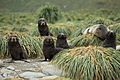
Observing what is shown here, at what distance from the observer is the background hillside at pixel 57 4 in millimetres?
36750

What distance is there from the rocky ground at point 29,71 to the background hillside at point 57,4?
27835 mm

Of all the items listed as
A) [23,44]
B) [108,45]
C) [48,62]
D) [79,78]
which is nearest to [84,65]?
[79,78]

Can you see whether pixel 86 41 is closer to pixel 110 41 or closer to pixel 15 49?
pixel 110 41

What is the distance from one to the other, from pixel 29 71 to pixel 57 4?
1151 inches

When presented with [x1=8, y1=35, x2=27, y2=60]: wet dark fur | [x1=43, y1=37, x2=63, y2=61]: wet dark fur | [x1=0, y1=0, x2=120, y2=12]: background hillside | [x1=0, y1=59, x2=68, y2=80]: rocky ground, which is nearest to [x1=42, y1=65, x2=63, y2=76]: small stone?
[x1=0, y1=59, x2=68, y2=80]: rocky ground

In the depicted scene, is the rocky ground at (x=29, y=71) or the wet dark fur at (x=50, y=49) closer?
the rocky ground at (x=29, y=71)

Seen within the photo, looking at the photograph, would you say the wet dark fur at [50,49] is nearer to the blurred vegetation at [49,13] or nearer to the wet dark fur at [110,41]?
the wet dark fur at [110,41]

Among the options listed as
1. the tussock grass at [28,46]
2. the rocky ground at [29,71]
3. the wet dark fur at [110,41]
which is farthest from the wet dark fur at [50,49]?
the wet dark fur at [110,41]

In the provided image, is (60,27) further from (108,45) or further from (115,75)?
(115,75)

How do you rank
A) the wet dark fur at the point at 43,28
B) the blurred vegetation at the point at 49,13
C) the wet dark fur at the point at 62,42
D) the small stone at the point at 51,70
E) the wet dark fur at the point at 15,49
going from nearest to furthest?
the small stone at the point at 51,70
the wet dark fur at the point at 15,49
the wet dark fur at the point at 62,42
the wet dark fur at the point at 43,28
the blurred vegetation at the point at 49,13

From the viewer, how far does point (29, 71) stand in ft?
26.4

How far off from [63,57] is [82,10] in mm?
27671

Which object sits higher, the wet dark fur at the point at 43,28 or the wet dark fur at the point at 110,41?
the wet dark fur at the point at 43,28

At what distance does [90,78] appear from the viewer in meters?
7.54
